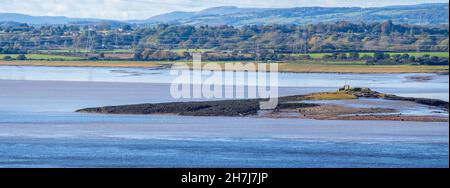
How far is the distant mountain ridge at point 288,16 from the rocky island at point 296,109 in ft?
162

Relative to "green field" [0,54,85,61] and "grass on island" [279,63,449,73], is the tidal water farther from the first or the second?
"green field" [0,54,85,61]

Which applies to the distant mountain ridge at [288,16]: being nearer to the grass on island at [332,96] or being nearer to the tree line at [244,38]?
the tree line at [244,38]

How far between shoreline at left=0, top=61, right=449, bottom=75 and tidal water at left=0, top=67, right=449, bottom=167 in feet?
55.0

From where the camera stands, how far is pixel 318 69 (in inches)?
2067

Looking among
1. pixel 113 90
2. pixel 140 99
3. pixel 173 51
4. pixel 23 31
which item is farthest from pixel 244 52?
pixel 140 99

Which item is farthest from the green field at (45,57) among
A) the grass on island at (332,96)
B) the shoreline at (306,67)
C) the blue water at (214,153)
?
the blue water at (214,153)

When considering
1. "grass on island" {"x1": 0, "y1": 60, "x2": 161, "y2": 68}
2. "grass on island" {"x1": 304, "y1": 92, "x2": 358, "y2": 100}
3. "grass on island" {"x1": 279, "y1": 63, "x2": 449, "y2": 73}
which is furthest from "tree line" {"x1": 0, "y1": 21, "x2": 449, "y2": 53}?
"grass on island" {"x1": 304, "y1": 92, "x2": 358, "y2": 100}

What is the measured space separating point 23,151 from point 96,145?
1.51 metres

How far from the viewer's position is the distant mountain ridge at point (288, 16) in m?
83.7

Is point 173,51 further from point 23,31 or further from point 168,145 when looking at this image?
point 168,145

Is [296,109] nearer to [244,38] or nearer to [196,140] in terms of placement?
[196,140]

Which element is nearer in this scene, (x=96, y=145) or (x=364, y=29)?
(x=96, y=145)

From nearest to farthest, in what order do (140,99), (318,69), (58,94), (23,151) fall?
(23,151)
(140,99)
(58,94)
(318,69)

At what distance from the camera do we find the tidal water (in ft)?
55.1
